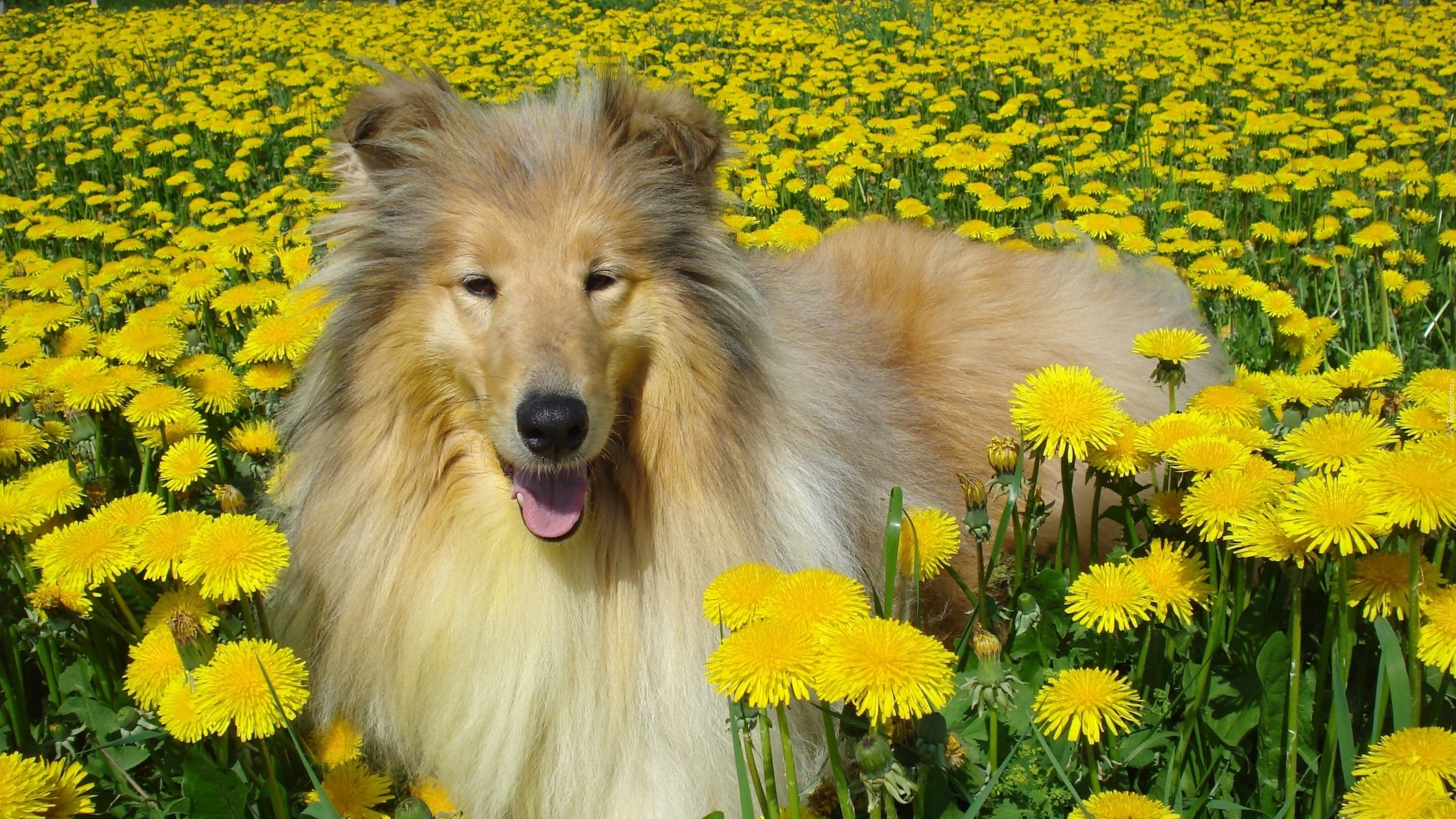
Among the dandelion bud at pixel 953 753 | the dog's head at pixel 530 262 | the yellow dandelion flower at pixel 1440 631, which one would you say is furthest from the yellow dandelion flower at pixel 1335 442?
the dog's head at pixel 530 262

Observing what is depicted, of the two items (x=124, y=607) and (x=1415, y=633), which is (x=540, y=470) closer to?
(x=124, y=607)

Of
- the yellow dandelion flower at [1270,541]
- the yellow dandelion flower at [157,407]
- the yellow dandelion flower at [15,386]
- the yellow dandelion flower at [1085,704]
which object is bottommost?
the yellow dandelion flower at [1085,704]

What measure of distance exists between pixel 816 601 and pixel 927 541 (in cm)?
79

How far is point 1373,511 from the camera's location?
5.12 ft

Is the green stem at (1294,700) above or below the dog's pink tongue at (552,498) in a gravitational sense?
below

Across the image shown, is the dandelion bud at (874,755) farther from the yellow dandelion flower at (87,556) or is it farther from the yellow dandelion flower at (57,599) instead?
the yellow dandelion flower at (57,599)

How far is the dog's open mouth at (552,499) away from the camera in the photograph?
2549 millimetres

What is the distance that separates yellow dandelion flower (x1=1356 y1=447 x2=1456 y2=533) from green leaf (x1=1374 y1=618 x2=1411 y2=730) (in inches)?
10.2

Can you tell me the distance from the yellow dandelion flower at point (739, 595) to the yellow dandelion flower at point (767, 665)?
0.42ft

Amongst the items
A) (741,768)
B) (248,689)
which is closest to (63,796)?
(248,689)

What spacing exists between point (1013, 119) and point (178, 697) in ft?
23.8

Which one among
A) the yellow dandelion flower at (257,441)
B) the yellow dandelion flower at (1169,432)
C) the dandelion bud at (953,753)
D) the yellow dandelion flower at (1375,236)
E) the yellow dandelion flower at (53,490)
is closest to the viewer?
the dandelion bud at (953,753)

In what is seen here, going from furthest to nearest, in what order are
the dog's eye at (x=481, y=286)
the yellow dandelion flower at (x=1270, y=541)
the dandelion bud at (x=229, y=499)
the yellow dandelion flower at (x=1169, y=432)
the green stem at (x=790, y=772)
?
the dog's eye at (x=481, y=286) → the dandelion bud at (x=229, y=499) → the yellow dandelion flower at (x=1169, y=432) → the yellow dandelion flower at (x=1270, y=541) → the green stem at (x=790, y=772)

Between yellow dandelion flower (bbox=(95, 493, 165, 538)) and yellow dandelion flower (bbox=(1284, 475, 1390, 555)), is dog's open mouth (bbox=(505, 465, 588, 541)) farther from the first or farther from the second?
yellow dandelion flower (bbox=(1284, 475, 1390, 555))
